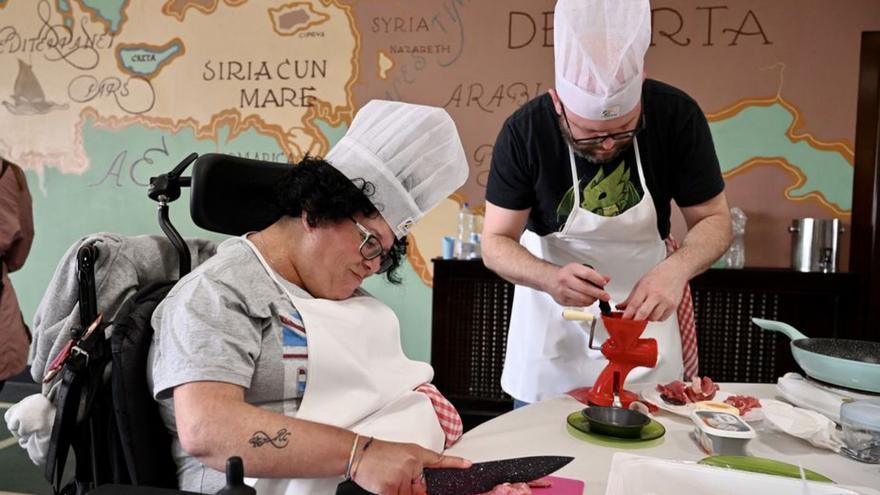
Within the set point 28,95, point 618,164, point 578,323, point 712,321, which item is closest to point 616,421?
point 578,323

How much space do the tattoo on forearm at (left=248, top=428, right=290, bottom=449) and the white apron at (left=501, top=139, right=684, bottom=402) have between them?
99cm

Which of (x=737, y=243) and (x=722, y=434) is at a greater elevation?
(x=737, y=243)

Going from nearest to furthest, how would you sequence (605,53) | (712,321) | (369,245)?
(369,245)
(605,53)
(712,321)

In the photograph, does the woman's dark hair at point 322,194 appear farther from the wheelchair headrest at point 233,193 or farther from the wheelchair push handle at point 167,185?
the wheelchair push handle at point 167,185

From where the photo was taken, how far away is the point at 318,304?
1.14 m

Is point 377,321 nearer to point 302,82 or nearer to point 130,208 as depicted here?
point 302,82

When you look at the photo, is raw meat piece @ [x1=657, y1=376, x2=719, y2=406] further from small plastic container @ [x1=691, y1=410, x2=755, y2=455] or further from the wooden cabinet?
the wooden cabinet

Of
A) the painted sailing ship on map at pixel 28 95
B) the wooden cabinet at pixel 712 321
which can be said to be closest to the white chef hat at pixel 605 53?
the wooden cabinet at pixel 712 321

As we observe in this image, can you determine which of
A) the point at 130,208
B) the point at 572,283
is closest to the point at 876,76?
the point at 572,283

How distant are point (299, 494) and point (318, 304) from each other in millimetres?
326

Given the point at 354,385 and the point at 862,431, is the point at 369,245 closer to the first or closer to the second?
the point at 354,385

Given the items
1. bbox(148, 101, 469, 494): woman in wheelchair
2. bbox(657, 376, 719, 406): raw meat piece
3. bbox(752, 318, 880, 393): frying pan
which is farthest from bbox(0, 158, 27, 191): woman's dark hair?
bbox(752, 318, 880, 393): frying pan

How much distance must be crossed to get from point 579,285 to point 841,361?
547 millimetres

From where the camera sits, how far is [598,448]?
1.14m
